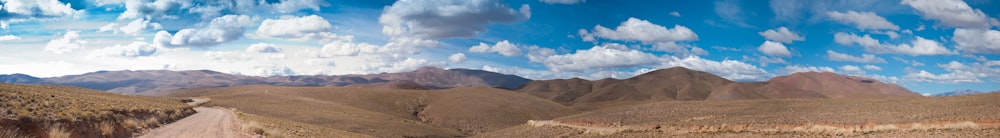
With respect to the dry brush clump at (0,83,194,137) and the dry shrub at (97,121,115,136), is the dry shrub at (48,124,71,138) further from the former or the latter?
the dry shrub at (97,121,115,136)

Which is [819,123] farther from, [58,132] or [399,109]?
[399,109]

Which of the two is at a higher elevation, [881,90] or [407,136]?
[881,90]

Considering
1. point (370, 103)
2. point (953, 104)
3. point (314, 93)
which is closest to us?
point (953, 104)

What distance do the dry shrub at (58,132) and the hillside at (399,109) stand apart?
28.1 metres

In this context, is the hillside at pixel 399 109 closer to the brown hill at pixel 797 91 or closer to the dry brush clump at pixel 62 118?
the dry brush clump at pixel 62 118

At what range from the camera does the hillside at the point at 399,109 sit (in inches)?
2328

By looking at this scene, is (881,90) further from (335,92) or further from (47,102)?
(47,102)

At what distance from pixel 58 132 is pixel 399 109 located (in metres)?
71.7

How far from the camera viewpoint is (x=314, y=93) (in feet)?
350

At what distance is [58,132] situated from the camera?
840 inches

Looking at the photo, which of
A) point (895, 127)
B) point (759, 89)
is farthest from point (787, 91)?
point (895, 127)

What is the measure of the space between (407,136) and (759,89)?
520 feet

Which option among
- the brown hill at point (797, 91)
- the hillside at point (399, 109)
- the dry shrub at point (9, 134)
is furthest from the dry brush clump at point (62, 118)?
the brown hill at point (797, 91)

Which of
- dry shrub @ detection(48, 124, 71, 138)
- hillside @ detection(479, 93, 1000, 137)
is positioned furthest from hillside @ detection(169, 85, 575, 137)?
dry shrub @ detection(48, 124, 71, 138)
